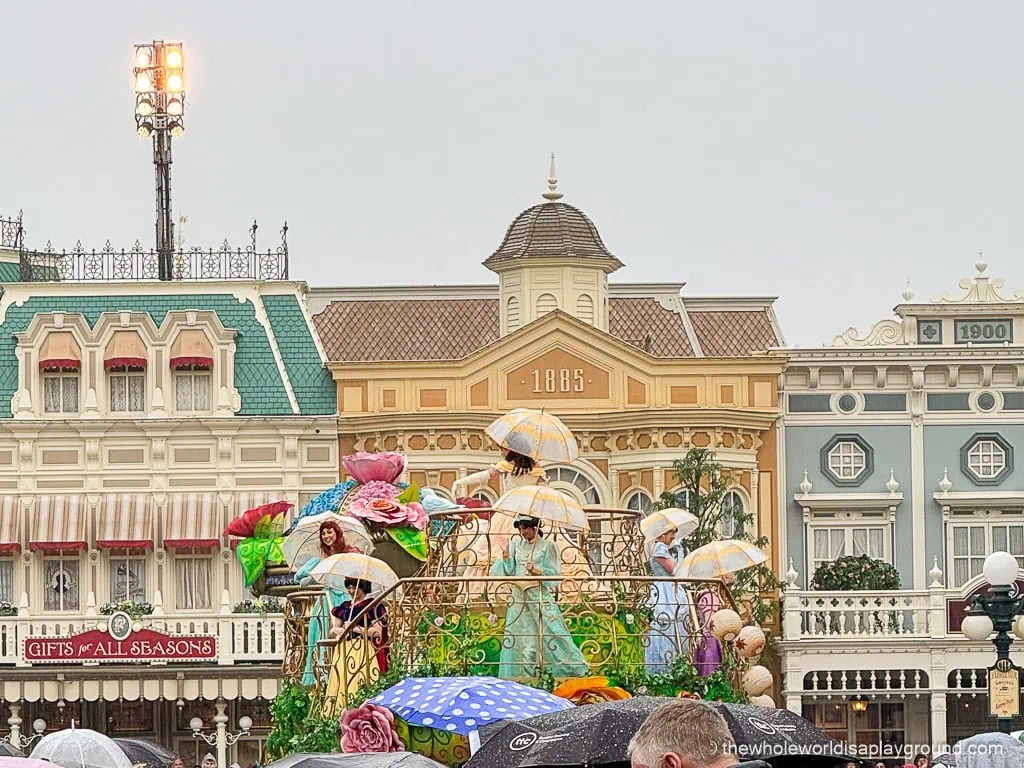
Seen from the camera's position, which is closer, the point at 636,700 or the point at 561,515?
the point at 636,700

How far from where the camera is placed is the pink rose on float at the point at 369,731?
20.8 metres

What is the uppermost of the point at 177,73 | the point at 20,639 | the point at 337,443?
the point at 177,73

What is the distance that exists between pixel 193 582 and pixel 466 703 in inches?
1137

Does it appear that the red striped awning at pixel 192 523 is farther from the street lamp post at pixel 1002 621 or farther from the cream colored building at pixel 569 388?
the street lamp post at pixel 1002 621

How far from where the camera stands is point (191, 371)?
163 feet

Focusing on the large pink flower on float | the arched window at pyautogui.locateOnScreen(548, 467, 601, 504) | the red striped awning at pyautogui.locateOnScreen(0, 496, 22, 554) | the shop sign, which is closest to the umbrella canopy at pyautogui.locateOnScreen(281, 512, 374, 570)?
the large pink flower on float

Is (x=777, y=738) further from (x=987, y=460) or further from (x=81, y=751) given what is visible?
(x=987, y=460)

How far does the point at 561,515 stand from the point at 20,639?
26816 mm

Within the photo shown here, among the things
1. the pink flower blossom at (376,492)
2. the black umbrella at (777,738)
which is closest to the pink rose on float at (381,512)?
the pink flower blossom at (376,492)

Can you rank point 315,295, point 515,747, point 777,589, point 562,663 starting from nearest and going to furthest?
point 515,747 < point 562,663 < point 777,589 < point 315,295

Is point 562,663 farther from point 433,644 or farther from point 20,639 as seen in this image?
point 20,639

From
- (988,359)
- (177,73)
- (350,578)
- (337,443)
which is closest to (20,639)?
(337,443)

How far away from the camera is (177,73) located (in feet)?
177

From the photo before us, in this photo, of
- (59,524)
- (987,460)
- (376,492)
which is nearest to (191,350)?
(59,524)
